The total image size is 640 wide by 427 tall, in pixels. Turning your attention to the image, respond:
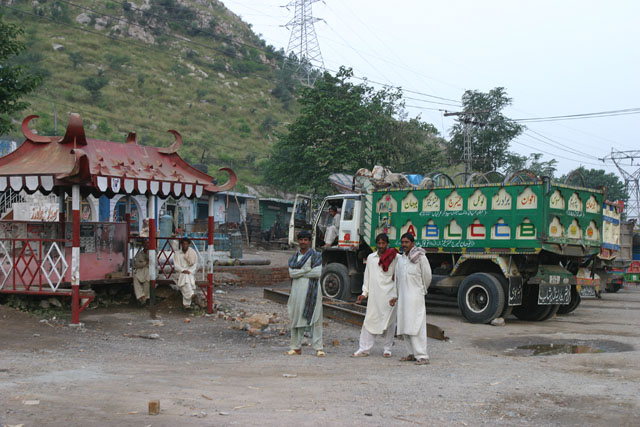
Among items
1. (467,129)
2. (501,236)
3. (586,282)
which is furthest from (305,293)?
(467,129)

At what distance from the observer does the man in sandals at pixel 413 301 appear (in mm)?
8117

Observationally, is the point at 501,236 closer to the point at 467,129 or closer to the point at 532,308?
the point at 532,308

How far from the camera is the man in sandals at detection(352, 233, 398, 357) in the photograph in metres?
8.50

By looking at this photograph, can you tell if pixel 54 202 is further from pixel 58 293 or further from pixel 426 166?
pixel 426 166

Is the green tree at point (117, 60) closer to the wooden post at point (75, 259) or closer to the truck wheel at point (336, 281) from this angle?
the truck wheel at point (336, 281)

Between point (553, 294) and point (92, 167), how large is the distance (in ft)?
29.3

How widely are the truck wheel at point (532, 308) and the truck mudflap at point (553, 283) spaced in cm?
77

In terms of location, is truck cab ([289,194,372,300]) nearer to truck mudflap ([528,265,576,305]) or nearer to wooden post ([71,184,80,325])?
truck mudflap ([528,265,576,305])

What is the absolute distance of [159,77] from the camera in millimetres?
65938

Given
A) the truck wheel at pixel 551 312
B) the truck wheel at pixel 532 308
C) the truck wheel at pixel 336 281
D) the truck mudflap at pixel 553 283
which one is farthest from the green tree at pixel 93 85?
the truck mudflap at pixel 553 283

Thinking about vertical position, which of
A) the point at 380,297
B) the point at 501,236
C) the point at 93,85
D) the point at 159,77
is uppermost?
→ the point at 159,77

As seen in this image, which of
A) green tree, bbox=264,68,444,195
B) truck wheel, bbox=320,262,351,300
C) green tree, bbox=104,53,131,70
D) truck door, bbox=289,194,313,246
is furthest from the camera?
green tree, bbox=104,53,131,70

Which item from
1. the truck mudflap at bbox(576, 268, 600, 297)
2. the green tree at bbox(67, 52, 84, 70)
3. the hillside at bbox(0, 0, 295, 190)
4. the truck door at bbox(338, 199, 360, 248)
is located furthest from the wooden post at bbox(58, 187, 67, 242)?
the green tree at bbox(67, 52, 84, 70)

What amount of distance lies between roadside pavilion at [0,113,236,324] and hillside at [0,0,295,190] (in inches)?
1184
